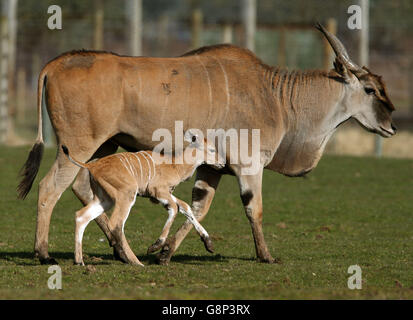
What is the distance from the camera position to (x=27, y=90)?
110ft

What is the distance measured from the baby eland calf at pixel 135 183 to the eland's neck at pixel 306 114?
2.90 feet

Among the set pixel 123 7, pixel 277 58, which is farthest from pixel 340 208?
pixel 123 7

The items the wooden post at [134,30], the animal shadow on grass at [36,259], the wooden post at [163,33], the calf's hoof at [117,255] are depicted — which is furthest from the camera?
the wooden post at [163,33]

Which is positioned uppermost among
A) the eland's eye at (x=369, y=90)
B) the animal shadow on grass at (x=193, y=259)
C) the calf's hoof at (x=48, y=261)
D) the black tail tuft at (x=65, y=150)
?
the eland's eye at (x=369, y=90)

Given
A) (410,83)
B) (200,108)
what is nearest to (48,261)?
(200,108)

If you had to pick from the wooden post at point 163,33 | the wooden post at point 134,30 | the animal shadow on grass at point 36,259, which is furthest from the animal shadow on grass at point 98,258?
the wooden post at point 163,33

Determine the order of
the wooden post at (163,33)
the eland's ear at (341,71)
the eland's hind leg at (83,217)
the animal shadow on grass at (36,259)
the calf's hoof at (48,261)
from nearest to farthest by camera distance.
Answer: the eland's hind leg at (83,217), the calf's hoof at (48,261), the animal shadow on grass at (36,259), the eland's ear at (341,71), the wooden post at (163,33)

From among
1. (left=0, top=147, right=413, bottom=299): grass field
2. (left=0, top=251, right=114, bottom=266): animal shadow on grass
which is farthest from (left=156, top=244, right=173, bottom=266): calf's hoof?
(left=0, top=251, right=114, bottom=266): animal shadow on grass

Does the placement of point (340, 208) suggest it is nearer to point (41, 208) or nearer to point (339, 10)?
point (41, 208)

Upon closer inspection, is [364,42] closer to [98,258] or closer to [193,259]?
[193,259]

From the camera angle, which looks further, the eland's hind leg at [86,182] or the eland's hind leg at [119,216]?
the eland's hind leg at [86,182]

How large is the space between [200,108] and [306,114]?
3.79 ft

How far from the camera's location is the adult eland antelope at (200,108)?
7.45 meters

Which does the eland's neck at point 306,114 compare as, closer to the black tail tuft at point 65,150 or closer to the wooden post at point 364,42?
the black tail tuft at point 65,150
